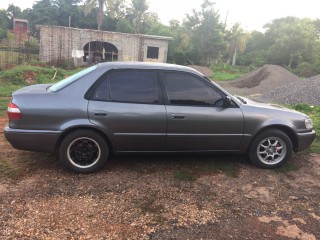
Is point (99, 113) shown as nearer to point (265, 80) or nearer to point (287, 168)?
point (287, 168)

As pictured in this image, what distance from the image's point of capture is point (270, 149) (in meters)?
5.21

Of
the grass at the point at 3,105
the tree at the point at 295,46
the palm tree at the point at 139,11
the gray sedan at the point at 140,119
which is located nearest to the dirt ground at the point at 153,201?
the gray sedan at the point at 140,119

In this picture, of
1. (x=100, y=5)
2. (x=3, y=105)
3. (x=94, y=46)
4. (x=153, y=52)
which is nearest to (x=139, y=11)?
(x=100, y=5)

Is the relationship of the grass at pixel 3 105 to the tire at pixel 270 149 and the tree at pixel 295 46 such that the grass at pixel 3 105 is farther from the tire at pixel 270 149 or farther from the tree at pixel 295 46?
the tree at pixel 295 46

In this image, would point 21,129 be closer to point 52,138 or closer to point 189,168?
point 52,138

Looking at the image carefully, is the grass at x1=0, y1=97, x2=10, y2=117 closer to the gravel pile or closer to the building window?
the gravel pile

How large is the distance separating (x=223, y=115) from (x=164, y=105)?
0.94 m

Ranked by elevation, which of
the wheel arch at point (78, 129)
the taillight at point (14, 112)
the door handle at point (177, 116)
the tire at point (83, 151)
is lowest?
the tire at point (83, 151)

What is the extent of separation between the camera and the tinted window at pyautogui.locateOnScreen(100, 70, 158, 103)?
4648 millimetres

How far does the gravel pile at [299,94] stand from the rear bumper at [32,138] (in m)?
11.3

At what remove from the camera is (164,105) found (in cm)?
474

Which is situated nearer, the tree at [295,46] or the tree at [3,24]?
the tree at [295,46]

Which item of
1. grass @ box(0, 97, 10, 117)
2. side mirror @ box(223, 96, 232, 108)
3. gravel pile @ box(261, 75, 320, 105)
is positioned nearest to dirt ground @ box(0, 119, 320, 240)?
side mirror @ box(223, 96, 232, 108)

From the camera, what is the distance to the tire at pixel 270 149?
5.13 metres
